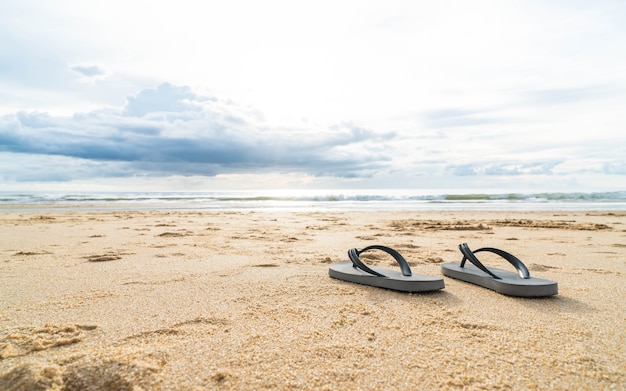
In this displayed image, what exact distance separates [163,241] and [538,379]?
5.25 meters

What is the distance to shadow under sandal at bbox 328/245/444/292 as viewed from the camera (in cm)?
260

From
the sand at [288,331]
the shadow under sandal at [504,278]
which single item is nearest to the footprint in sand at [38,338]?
the sand at [288,331]

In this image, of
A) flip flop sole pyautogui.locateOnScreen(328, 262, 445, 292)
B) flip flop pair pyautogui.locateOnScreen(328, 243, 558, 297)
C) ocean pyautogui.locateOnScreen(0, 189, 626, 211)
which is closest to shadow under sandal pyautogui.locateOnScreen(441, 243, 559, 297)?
flip flop pair pyautogui.locateOnScreen(328, 243, 558, 297)

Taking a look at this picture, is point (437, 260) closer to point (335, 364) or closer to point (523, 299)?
point (523, 299)

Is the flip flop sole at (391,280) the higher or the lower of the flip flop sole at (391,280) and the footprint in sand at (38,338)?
the higher

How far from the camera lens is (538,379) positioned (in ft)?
4.79

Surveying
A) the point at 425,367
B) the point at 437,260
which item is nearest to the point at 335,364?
the point at 425,367

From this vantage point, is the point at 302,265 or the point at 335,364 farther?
the point at 302,265

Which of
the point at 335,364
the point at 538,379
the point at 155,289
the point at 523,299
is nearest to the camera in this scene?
A: the point at 538,379

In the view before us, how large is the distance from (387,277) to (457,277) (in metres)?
0.76

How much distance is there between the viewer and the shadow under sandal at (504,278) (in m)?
2.51

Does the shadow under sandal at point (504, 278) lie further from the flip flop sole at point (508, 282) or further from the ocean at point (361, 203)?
the ocean at point (361, 203)

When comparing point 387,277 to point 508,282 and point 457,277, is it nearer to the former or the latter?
point 457,277

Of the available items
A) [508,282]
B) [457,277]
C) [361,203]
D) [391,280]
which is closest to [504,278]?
[508,282]
